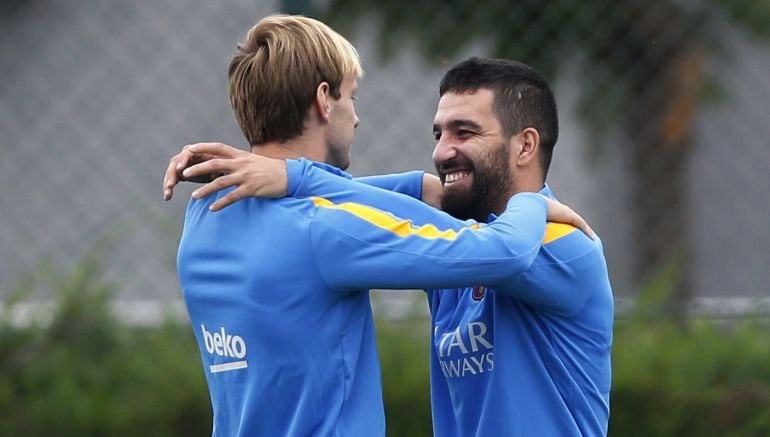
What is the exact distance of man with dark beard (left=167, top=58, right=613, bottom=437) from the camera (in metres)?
2.96

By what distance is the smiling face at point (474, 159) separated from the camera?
10.1ft

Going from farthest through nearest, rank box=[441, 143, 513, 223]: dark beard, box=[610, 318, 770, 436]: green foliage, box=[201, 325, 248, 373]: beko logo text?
box=[610, 318, 770, 436]: green foliage, box=[441, 143, 513, 223]: dark beard, box=[201, 325, 248, 373]: beko logo text

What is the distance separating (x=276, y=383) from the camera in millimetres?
2756

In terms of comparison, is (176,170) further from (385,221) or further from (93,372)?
(93,372)

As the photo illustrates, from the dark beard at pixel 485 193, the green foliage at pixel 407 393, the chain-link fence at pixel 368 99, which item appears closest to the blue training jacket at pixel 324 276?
the dark beard at pixel 485 193

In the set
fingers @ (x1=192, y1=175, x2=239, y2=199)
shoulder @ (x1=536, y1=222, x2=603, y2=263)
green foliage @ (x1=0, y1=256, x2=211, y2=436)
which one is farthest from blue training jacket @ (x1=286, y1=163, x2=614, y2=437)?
green foliage @ (x1=0, y1=256, x2=211, y2=436)

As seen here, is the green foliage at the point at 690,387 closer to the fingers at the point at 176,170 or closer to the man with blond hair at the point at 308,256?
the man with blond hair at the point at 308,256

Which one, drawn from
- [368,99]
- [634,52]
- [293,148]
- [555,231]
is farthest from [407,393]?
[293,148]

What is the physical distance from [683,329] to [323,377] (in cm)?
256

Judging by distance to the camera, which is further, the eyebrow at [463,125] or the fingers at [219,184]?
the eyebrow at [463,125]

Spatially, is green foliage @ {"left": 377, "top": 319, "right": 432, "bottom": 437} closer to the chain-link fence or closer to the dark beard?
the chain-link fence

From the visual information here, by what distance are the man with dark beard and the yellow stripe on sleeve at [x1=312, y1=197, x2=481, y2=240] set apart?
0.18 meters

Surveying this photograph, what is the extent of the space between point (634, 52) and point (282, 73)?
2.60 metres

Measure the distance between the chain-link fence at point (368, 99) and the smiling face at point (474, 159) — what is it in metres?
1.89
